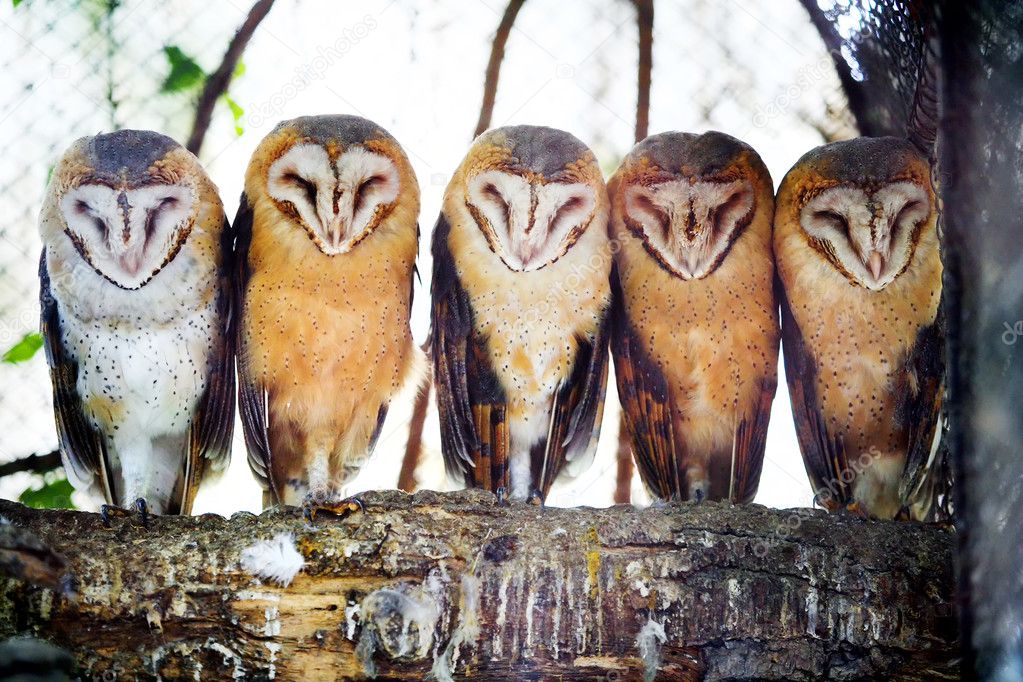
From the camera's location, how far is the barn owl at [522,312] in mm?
2883

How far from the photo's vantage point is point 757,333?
9.79 feet

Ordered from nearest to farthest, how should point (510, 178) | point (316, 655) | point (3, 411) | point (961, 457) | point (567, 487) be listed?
point (961, 457) < point (316, 655) < point (510, 178) < point (567, 487) < point (3, 411)

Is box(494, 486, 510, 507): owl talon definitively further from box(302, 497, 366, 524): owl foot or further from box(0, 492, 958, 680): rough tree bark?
box(302, 497, 366, 524): owl foot

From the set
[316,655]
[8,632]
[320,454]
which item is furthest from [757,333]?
[8,632]

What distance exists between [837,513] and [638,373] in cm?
74

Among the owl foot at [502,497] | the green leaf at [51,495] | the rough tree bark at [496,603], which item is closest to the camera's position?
the rough tree bark at [496,603]

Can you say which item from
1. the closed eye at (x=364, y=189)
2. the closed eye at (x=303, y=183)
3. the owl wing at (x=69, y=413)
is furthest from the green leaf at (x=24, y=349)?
the closed eye at (x=364, y=189)

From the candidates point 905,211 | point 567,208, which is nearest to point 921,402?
point 905,211

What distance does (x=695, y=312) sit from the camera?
116 inches

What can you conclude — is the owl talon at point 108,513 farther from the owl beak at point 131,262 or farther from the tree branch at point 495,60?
the tree branch at point 495,60

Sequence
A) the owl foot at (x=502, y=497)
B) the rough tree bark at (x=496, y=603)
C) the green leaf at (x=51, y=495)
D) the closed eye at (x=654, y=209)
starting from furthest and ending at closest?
the green leaf at (x=51, y=495), the closed eye at (x=654, y=209), the owl foot at (x=502, y=497), the rough tree bark at (x=496, y=603)

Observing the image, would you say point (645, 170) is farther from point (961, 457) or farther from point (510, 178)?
point (961, 457)

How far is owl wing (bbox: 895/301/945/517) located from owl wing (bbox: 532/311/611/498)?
0.77m

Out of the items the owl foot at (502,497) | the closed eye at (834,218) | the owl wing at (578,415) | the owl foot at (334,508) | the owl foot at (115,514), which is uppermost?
the closed eye at (834,218)
